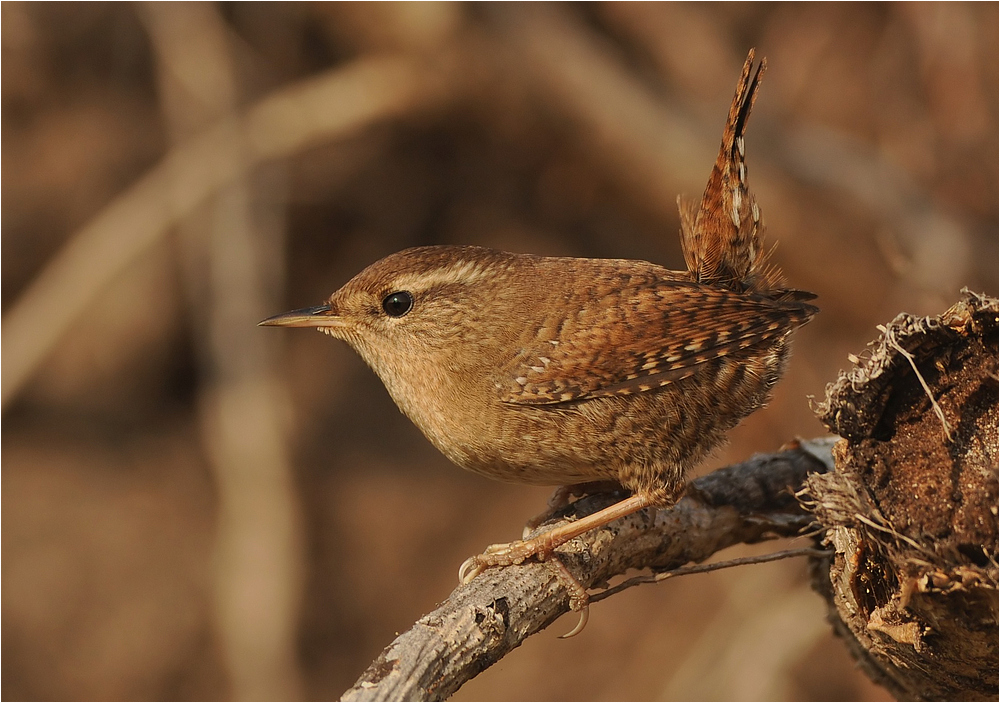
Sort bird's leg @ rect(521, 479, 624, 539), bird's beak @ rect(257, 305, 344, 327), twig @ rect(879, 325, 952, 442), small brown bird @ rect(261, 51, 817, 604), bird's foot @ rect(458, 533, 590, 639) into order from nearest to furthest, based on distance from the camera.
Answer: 1. twig @ rect(879, 325, 952, 442)
2. bird's foot @ rect(458, 533, 590, 639)
3. small brown bird @ rect(261, 51, 817, 604)
4. bird's beak @ rect(257, 305, 344, 327)
5. bird's leg @ rect(521, 479, 624, 539)

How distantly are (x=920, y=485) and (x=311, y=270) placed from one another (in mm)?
5525

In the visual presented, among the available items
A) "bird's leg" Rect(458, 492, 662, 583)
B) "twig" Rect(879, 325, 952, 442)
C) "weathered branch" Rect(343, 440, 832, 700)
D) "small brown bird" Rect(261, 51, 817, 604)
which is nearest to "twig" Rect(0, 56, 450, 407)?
"small brown bird" Rect(261, 51, 817, 604)

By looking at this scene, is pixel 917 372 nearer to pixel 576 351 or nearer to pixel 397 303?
pixel 576 351

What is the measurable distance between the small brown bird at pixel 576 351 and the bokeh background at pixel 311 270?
9.06 ft

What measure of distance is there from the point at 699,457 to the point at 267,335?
13.8 ft

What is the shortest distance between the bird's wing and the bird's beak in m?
0.59

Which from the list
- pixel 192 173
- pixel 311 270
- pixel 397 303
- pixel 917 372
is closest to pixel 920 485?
pixel 917 372

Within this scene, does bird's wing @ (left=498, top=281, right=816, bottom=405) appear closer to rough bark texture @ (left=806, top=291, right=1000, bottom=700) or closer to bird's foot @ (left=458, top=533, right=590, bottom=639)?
bird's foot @ (left=458, top=533, right=590, bottom=639)

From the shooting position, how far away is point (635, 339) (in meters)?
2.76

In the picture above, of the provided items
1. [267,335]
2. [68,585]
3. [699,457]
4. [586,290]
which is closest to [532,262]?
[586,290]

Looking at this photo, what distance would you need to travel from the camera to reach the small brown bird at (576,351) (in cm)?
267

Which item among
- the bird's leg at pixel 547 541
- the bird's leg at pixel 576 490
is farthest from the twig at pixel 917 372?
the bird's leg at pixel 576 490

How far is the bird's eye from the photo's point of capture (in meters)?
2.87

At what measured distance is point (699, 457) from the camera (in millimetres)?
2814
